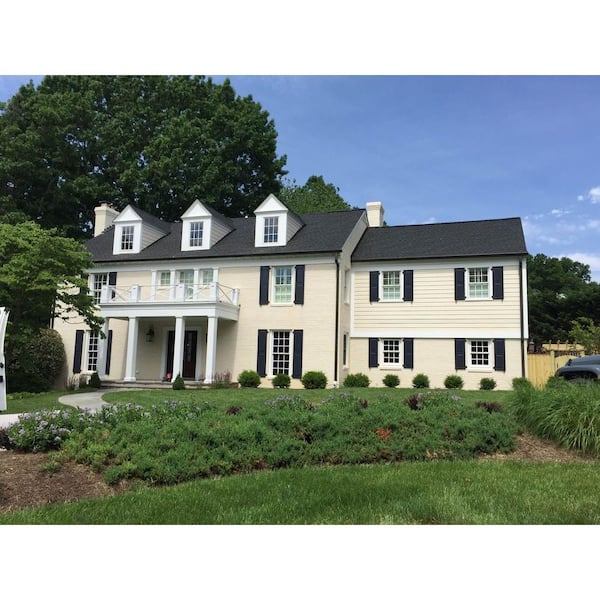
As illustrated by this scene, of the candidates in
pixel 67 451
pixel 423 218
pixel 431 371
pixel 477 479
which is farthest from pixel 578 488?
pixel 423 218

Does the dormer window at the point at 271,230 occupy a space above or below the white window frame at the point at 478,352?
above

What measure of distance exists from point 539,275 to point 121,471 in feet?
193

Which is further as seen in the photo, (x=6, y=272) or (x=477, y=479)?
(x=6, y=272)

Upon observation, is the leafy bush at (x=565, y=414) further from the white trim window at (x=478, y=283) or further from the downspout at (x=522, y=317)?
the white trim window at (x=478, y=283)

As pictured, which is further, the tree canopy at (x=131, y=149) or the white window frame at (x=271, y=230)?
the tree canopy at (x=131, y=149)

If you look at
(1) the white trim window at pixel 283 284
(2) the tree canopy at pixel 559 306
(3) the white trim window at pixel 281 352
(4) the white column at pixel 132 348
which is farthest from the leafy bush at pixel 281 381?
(2) the tree canopy at pixel 559 306

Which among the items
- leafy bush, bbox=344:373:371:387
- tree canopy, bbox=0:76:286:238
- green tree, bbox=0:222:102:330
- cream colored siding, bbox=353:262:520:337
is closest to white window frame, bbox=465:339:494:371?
cream colored siding, bbox=353:262:520:337

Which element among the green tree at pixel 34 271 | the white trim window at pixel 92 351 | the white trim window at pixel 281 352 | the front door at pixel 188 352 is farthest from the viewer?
the white trim window at pixel 92 351

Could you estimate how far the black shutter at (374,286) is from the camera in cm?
2189

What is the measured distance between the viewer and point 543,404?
880 centimetres

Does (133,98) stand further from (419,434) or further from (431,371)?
(419,434)

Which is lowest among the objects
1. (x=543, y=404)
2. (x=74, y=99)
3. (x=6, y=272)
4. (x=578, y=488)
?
(x=578, y=488)

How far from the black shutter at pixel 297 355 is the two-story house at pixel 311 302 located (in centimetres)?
4

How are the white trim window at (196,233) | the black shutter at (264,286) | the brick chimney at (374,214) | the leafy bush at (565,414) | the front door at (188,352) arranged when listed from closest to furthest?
the leafy bush at (565,414) < the black shutter at (264,286) < the front door at (188,352) < the white trim window at (196,233) < the brick chimney at (374,214)
